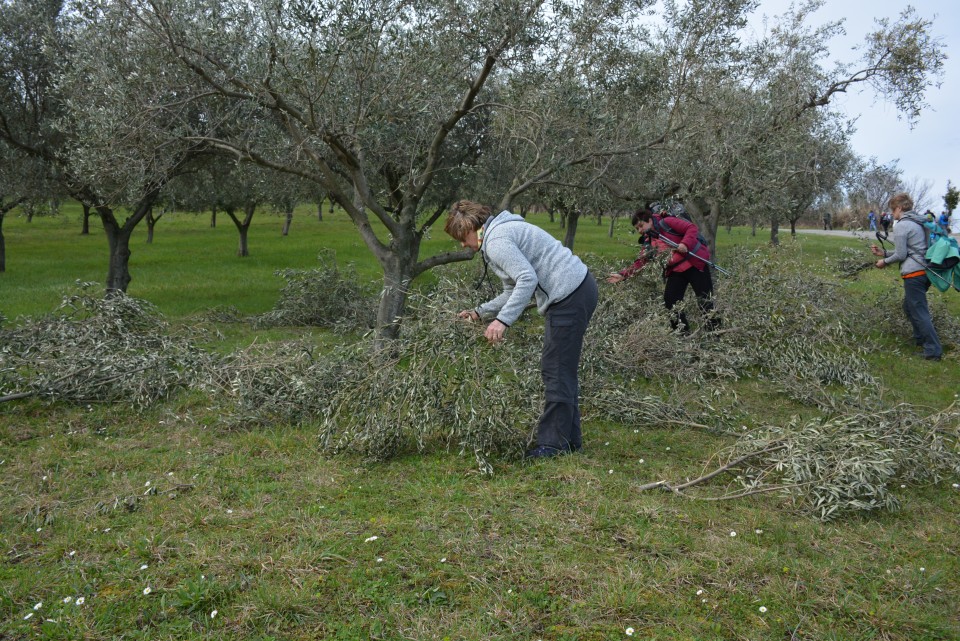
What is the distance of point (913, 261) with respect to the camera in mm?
9258

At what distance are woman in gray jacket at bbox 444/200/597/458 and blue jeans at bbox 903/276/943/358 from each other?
21.9 feet

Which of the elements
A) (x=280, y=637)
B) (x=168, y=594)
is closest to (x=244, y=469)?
(x=168, y=594)

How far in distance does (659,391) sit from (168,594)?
5.40m

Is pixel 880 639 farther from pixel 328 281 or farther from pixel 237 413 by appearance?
pixel 328 281

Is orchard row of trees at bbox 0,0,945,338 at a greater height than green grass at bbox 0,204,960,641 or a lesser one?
greater

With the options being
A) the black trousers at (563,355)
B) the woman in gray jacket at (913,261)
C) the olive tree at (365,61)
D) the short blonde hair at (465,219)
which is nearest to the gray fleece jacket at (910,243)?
the woman in gray jacket at (913,261)

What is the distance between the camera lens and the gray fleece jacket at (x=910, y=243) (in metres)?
9.21

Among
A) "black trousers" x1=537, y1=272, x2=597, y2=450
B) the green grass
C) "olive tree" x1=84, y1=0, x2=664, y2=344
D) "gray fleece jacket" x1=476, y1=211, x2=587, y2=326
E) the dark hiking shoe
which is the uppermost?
"olive tree" x1=84, y1=0, x2=664, y2=344

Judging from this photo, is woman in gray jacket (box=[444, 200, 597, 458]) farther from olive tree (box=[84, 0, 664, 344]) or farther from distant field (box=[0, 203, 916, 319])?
distant field (box=[0, 203, 916, 319])

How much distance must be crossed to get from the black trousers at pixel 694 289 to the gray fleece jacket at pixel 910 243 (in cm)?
266

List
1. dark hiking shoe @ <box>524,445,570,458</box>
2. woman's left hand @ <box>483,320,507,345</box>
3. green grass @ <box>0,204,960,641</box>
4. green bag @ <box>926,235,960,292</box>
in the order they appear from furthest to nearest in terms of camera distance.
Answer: green bag @ <box>926,235,960,292</box>
dark hiking shoe @ <box>524,445,570,458</box>
woman's left hand @ <box>483,320,507,345</box>
green grass @ <box>0,204,960,641</box>

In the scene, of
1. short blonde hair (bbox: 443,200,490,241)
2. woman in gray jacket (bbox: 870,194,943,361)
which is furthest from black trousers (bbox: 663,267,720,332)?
short blonde hair (bbox: 443,200,490,241)

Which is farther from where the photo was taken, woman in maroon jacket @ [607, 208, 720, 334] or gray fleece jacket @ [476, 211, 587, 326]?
woman in maroon jacket @ [607, 208, 720, 334]

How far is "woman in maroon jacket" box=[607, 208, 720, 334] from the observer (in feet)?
28.5
